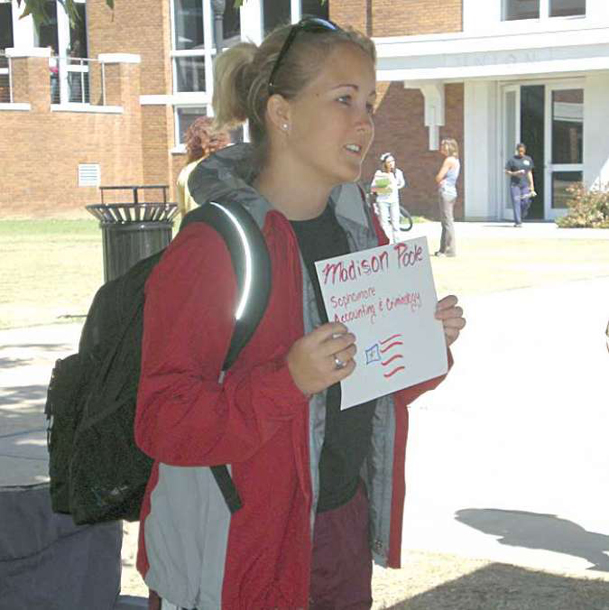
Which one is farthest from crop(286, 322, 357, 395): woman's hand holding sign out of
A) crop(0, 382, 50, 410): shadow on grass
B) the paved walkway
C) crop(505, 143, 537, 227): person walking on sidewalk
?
crop(505, 143, 537, 227): person walking on sidewalk

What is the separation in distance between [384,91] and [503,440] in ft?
84.0

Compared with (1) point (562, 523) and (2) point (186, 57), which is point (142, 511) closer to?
(1) point (562, 523)

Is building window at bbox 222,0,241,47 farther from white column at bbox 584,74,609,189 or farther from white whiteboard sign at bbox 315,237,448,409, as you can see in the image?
white whiteboard sign at bbox 315,237,448,409

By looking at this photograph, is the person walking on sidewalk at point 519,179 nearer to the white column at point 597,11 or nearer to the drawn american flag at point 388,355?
the white column at point 597,11

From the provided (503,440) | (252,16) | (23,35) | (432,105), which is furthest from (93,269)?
(23,35)

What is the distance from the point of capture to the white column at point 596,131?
93.1ft

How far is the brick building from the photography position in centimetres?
2862

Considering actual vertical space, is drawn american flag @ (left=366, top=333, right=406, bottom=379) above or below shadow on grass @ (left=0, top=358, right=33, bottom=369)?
above

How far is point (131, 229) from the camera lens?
9203 millimetres

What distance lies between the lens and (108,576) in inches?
146

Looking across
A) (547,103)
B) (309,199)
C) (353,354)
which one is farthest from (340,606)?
(547,103)

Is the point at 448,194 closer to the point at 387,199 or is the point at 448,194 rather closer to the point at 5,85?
the point at 387,199

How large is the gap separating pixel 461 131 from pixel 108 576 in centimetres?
2751

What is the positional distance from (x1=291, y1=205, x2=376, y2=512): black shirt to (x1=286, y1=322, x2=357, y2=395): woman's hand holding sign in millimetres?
237
